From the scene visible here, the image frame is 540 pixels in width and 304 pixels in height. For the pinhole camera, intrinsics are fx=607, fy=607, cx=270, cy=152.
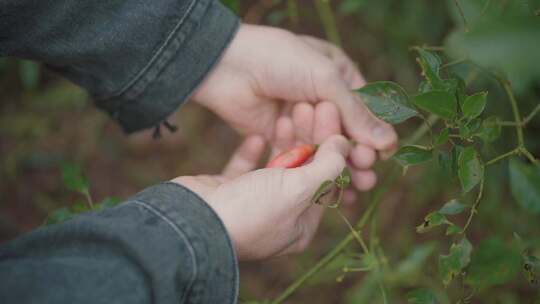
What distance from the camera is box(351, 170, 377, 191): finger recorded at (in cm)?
156

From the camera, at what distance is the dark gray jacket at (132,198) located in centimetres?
94

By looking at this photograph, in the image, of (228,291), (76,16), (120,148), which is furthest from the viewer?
(120,148)

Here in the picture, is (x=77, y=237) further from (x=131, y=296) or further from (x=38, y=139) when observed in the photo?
(x=38, y=139)

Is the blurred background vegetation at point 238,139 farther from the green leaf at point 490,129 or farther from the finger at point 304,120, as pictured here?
the green leaf at point 490,129

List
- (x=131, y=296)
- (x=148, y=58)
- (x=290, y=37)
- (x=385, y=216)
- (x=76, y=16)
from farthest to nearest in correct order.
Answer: (x=385, y=216) < (x=290, y=37) < (x=148, y=58) < (x=76, y=16) < (x=131, y=296)

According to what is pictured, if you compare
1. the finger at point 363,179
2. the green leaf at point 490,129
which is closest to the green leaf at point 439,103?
the green leaf at point 490,129

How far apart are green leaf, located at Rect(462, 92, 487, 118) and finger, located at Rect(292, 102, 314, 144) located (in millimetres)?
654

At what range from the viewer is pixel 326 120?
59.4 inches

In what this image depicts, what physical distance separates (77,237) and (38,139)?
1.73 meters

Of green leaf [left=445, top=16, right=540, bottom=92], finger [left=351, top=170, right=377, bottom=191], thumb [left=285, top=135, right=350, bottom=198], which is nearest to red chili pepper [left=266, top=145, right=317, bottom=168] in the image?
thumb [left=285, top=135, right=350, bottom=198]

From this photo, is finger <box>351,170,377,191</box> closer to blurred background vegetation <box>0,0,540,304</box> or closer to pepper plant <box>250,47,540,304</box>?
blurred background vegetation <box>0,0,540,304</box>

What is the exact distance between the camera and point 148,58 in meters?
1.40

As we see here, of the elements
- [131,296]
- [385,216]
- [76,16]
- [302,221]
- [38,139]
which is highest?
[76,16]

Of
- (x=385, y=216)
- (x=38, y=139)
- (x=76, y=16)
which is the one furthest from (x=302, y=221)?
(x=38, y=139)
